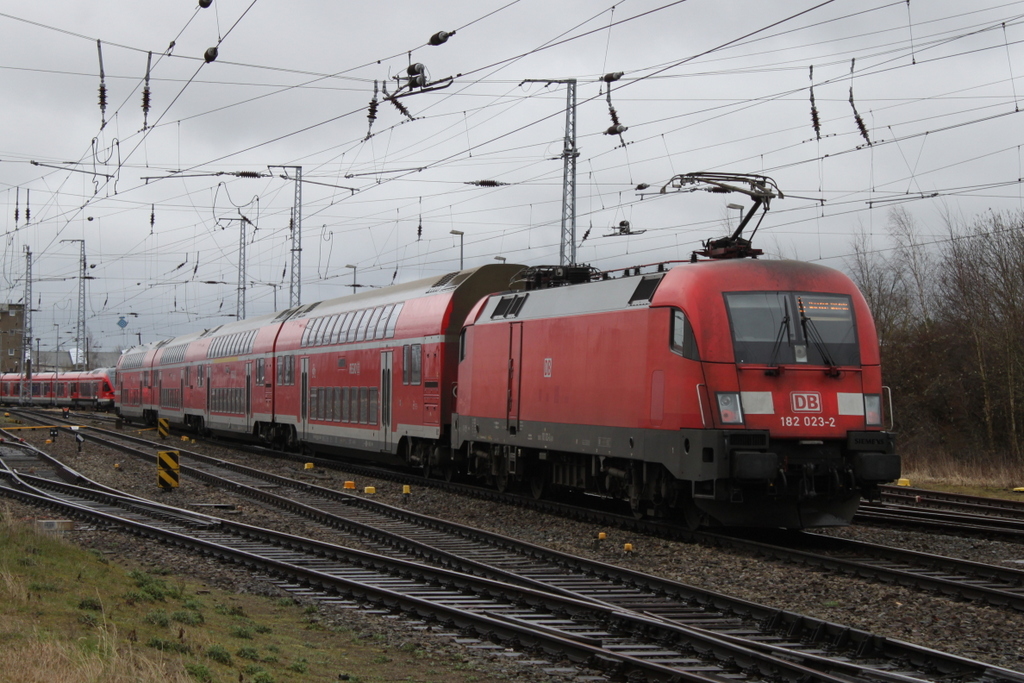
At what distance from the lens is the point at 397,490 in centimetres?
2214

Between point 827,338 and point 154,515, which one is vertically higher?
point 827,338

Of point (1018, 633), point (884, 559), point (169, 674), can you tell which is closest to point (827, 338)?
point (884, 559)

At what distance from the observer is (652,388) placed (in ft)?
48.2

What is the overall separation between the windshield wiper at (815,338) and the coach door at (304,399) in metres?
19.1

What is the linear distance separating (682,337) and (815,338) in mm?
1769

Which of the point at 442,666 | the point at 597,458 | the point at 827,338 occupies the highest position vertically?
the point at 827,338

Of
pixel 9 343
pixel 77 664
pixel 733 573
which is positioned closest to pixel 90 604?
pixel 77 664

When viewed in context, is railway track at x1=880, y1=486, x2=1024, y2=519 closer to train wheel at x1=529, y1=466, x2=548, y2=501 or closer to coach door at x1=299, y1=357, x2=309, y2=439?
train wheel at x1=529, y1=466, x2=548, y2=501

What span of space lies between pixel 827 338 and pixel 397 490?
10.8 meters

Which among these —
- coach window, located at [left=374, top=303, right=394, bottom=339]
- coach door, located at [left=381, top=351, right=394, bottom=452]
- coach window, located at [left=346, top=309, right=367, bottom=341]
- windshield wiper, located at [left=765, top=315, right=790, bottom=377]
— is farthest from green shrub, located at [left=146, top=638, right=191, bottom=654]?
coach window, located at [left=346, top=309, right=367, bottom=341]

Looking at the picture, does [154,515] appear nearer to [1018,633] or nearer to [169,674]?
[169,674]

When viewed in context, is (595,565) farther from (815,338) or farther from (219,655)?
(219,655)

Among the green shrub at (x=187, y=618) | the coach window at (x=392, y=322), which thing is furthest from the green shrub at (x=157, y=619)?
the coach window at (x=392, y=322)

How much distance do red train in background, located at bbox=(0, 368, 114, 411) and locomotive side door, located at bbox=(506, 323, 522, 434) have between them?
217ft
